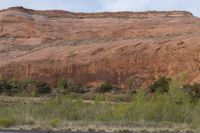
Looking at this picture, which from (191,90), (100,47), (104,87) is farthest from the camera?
(100,47)

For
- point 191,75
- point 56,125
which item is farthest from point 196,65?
point 56,125

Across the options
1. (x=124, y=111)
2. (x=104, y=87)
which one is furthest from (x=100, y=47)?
(x=124, y=111)

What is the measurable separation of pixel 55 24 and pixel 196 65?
93.8 ft

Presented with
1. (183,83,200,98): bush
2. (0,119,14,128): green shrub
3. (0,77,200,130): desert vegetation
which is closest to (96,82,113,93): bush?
(183,83,200,98): bush

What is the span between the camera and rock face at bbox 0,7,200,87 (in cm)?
5956

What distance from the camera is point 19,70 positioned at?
62.6m

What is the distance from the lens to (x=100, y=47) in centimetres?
6406

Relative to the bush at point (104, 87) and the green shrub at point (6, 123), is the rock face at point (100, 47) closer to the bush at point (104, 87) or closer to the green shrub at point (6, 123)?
the bush at point (104, 87)

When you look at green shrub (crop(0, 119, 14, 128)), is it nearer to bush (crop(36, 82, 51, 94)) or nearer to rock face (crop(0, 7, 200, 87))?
bush (crop(36, 82, 51, 94))

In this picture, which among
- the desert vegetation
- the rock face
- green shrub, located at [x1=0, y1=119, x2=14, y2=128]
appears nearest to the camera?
green shrub, located at [x1=0, y1=119, x2=14, y2=128]

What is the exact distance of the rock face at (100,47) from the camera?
195 feet

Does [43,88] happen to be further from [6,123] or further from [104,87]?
[6,123]

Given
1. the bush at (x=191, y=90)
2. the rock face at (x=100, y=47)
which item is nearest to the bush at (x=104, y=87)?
the rock face at (x=100, y=47)

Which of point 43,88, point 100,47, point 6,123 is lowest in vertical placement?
point 43,88
